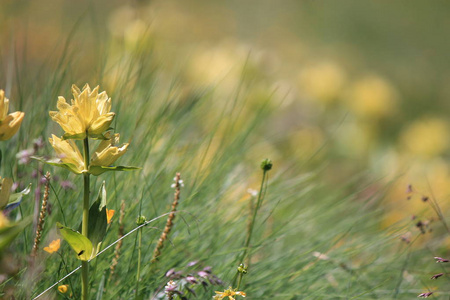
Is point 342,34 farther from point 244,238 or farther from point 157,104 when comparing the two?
Answer: point 244,238

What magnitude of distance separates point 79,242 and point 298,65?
4.48 m

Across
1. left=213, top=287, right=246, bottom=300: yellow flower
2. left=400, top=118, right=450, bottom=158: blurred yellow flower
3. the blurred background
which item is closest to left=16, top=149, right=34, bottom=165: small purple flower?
left=213, top=287, right=246, bottom=300: yellow flower

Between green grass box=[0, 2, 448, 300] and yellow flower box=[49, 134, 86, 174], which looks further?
green grass box=[0, 2, 448, 300]

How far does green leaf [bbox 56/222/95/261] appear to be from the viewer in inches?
37.3

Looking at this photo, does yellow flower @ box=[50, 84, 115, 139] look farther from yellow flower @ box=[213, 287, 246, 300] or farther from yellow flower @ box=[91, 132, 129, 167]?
yellow flower @ box=[213, 287, 246, 300]

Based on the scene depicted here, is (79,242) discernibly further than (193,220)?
No

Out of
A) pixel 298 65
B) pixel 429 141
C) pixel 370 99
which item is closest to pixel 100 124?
pixel 429 141

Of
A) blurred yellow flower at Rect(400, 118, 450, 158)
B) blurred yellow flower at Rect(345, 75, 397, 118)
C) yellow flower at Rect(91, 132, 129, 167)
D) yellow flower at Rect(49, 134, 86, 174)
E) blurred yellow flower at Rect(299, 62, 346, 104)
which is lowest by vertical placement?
yellow flower at Rect(91, 132, 129, 167)

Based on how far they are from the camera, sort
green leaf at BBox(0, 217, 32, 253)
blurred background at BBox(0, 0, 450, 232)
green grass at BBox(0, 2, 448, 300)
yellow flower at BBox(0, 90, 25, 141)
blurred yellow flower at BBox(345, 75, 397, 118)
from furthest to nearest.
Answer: blurred yellow flower at BBox(345, 75, 397, 118), blurred background at BBox(0, 0, 450, 232), green grass at BBox(0, 2, 448, 300), yellow flower at BBox(0, 90, 25, 141), green leaf at BBox(0, 217, 32, 253)

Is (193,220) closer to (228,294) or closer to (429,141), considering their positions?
(228,294)

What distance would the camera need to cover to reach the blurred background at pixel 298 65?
6.44ft

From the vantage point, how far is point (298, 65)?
5.29m

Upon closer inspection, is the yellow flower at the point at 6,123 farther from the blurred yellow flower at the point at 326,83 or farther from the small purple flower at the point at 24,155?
the blurred yellow flower at the point at 326,83

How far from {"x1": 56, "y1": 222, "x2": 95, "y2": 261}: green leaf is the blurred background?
0.69m
